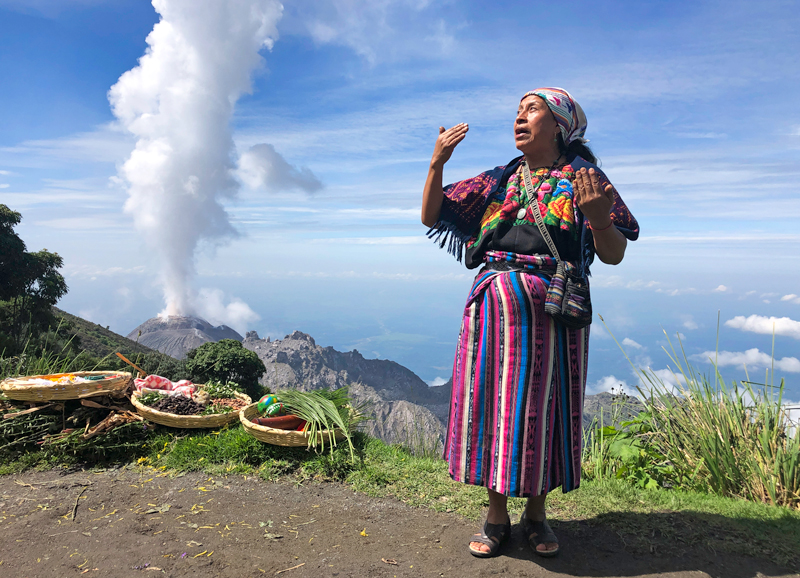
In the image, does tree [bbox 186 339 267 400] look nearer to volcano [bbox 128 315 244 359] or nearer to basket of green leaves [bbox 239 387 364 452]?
basket of green leaves [bbox 239 387 364 452]

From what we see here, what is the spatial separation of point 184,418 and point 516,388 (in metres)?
3.45

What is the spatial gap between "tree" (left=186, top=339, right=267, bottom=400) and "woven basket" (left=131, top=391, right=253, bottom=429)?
665 centimetres

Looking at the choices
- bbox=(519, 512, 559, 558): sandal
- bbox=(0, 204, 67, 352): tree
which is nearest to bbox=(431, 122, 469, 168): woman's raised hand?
bbox=(519, 512, 559, 558): sandal

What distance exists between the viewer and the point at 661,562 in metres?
2.77

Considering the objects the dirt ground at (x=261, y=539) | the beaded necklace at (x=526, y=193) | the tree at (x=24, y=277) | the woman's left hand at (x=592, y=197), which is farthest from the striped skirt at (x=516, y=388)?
the tree at (x=24, y=277)

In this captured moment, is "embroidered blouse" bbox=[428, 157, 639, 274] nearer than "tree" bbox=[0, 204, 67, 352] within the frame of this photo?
Yes

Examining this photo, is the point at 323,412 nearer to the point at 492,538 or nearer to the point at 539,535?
the point at 492,538

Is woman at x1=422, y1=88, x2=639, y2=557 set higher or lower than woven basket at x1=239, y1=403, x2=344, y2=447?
higher

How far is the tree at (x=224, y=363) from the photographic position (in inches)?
455

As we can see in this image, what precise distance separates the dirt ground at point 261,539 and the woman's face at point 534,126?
7.32ft

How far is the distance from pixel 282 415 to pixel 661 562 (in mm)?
3177

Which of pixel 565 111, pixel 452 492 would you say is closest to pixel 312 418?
pixel 452 492

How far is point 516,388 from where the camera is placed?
2623mm

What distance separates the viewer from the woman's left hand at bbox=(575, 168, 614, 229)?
2359mm
